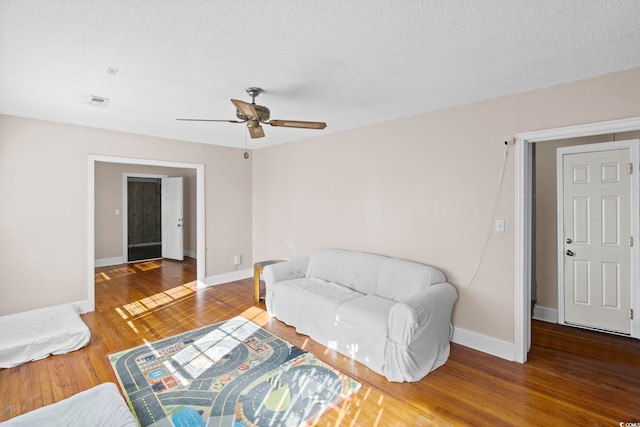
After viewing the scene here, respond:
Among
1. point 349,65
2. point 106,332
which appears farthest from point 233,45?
point 106,332

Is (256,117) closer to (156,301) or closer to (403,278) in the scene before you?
(403,278)

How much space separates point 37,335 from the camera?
3002mm

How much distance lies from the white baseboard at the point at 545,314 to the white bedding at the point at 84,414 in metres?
4.40

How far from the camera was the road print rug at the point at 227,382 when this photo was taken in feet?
7.09

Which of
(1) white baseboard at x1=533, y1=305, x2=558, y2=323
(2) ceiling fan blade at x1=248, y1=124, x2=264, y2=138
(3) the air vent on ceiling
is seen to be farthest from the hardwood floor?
(3) the air vent on ceiling

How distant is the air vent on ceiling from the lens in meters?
2.96

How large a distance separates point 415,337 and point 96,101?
3.64 meters

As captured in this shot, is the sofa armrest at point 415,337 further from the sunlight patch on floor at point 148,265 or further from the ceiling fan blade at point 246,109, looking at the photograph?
the sunlight patch on floor at point 148,265

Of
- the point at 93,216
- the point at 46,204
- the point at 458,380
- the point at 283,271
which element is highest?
the point at 46,204

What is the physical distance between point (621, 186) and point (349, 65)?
3.33 metres

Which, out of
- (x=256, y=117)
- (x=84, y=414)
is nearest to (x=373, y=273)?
(x=256, y=117)

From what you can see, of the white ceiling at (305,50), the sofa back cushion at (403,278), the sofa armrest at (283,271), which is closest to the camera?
the white ceiling at (305,50)

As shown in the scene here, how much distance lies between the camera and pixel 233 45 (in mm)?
1983

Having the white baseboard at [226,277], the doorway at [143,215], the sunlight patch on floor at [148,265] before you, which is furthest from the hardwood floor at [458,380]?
the doorway at [143,215]
